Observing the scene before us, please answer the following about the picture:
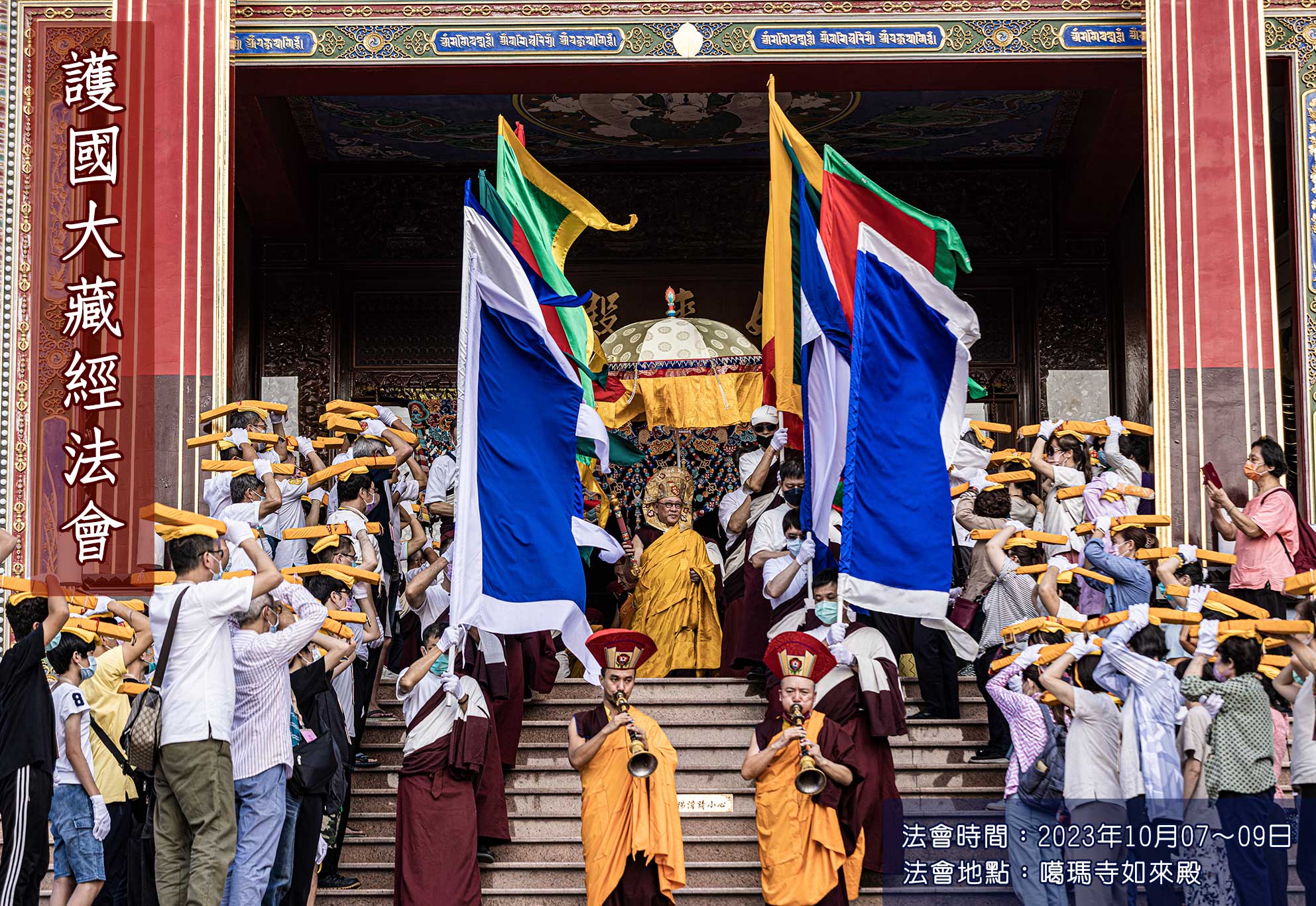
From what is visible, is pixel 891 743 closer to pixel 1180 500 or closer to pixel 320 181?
pixel 1180 500

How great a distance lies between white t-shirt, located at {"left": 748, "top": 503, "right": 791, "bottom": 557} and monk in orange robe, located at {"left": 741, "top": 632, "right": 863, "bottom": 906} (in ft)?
5.88

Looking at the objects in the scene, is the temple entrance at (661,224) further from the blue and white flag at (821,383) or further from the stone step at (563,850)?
the stone step at (563,850)

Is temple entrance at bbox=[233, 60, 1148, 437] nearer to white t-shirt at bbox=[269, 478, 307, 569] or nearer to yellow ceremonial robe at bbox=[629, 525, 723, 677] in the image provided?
yellow ceremonial robe at bbox=[629, 525, 723, 677]

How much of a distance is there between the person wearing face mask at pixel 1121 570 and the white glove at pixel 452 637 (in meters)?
3.34

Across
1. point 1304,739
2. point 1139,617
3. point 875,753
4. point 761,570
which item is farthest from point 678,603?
point 1304,739

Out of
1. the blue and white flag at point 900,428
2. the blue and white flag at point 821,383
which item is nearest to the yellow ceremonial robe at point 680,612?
the blue and white flag at point 821,383

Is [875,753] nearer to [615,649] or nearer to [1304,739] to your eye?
[615,649]

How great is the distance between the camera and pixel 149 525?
38.6 ft

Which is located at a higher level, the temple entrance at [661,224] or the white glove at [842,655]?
the temple entrance at [661,224]

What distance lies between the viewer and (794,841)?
895 centimetres

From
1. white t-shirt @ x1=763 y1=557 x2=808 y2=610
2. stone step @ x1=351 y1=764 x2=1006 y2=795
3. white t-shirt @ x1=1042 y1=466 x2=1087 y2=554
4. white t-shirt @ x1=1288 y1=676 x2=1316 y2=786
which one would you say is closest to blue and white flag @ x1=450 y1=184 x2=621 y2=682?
white t-shirt @ x1=763 y1=557 x2=808 y2=610

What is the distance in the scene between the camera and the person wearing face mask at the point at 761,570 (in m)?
10.9

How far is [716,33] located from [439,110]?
3.36 metres

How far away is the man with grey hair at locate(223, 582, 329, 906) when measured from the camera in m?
8.19
